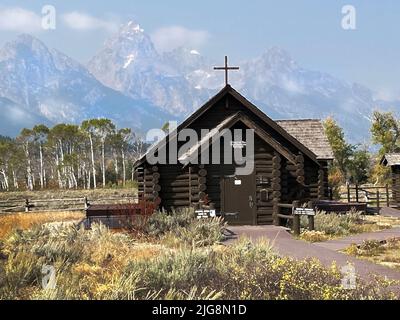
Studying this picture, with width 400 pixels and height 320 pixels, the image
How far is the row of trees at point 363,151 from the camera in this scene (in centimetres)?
5478

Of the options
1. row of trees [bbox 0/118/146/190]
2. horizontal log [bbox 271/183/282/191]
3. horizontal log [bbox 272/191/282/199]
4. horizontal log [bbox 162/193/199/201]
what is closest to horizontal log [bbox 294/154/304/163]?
horizontal log [bbox 271/183/282/191]

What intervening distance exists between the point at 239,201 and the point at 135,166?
477 cm

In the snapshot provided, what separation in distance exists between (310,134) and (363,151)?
36.6 metres

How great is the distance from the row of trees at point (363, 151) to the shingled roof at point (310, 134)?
25037 millimetres

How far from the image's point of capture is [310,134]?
27641 millimetres

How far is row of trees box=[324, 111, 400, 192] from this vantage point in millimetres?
54781

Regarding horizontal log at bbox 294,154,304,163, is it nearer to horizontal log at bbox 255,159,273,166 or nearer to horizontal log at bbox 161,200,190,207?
horizontal log at bbox 255,159,273,166

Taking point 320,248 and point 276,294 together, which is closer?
point 276,294

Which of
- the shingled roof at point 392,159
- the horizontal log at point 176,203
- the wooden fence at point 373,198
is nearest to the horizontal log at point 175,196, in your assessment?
the horizontal log at point 176,203

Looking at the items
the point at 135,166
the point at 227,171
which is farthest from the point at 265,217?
the point at 135,166

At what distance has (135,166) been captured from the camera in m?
21.1

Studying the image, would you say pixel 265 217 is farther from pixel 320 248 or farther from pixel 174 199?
pixel 320 248

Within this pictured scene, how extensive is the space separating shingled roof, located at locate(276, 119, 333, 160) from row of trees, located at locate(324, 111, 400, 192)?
25.0m
